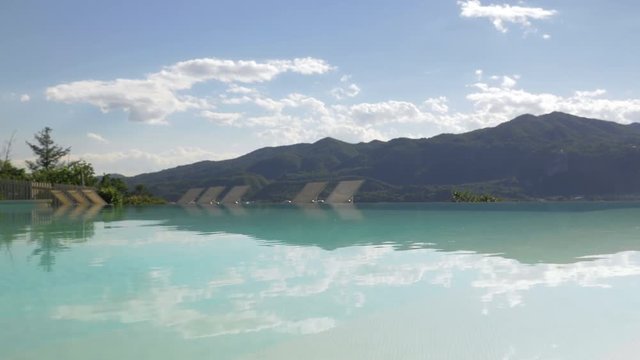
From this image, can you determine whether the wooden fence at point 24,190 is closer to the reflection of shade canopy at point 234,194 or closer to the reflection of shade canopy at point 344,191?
the reflection of shade canopy at point 234,194

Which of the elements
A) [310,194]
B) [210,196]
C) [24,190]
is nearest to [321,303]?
[24,190]

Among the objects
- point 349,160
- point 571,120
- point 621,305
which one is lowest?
point 621,305

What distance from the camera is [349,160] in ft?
467

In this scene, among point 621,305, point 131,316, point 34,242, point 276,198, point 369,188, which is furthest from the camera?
point 369,188

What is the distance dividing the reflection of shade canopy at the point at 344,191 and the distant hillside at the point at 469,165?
22.1m

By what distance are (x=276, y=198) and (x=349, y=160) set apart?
78430 mm

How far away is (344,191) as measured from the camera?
37969mm

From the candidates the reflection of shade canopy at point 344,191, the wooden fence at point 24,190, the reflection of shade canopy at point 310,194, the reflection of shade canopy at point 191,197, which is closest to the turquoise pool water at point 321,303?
the wooden fence at point 24,190

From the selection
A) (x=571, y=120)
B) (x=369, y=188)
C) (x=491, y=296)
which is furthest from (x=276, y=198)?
(x=571, y=120)

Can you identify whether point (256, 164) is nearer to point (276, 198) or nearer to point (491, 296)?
point (276, 198)

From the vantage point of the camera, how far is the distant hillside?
247 feet

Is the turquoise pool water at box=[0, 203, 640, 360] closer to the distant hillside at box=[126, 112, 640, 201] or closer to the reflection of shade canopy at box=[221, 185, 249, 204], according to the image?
the reflection of shade canopy at box=[221, 185, 249, 204]

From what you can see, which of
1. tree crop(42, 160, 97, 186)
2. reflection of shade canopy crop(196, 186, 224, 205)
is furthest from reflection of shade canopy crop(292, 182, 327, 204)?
tree crop(42, 160, 97, 186)

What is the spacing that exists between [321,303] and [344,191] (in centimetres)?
3314
